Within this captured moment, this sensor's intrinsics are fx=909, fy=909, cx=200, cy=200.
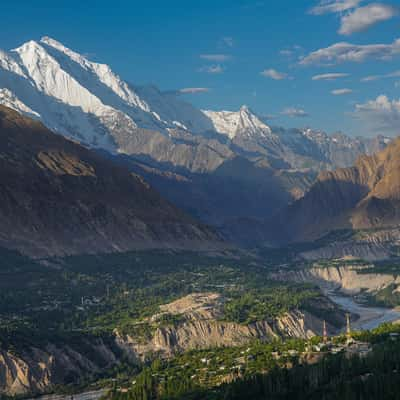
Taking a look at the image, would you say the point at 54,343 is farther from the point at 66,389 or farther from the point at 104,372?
the point at 66,389

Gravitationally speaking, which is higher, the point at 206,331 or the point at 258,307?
the point at 258,307

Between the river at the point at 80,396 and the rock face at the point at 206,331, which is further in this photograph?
the rock face at the point at 206,331

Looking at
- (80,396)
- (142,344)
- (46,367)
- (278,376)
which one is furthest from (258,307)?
(278,376)

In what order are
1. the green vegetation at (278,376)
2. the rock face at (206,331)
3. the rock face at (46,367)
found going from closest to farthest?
the green vegetation at (278,376)
the rock face at (46,367)
the rock face at (206,331)

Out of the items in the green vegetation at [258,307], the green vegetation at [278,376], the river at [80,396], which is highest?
the green vegetation at [258,307]

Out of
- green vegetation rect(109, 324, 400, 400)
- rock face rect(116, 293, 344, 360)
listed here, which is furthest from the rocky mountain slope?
green vegetation rect(109, 324, 400, 400)

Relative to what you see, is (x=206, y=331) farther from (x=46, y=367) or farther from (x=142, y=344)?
(x=46, y=367)

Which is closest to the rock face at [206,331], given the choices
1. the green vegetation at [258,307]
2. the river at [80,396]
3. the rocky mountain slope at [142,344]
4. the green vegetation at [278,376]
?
the rocky mountain slope at [142,344]

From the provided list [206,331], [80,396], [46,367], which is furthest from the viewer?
[206,331]

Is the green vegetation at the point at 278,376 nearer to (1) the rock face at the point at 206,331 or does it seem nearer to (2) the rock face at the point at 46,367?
(2) the rock face at the point at 46,367
